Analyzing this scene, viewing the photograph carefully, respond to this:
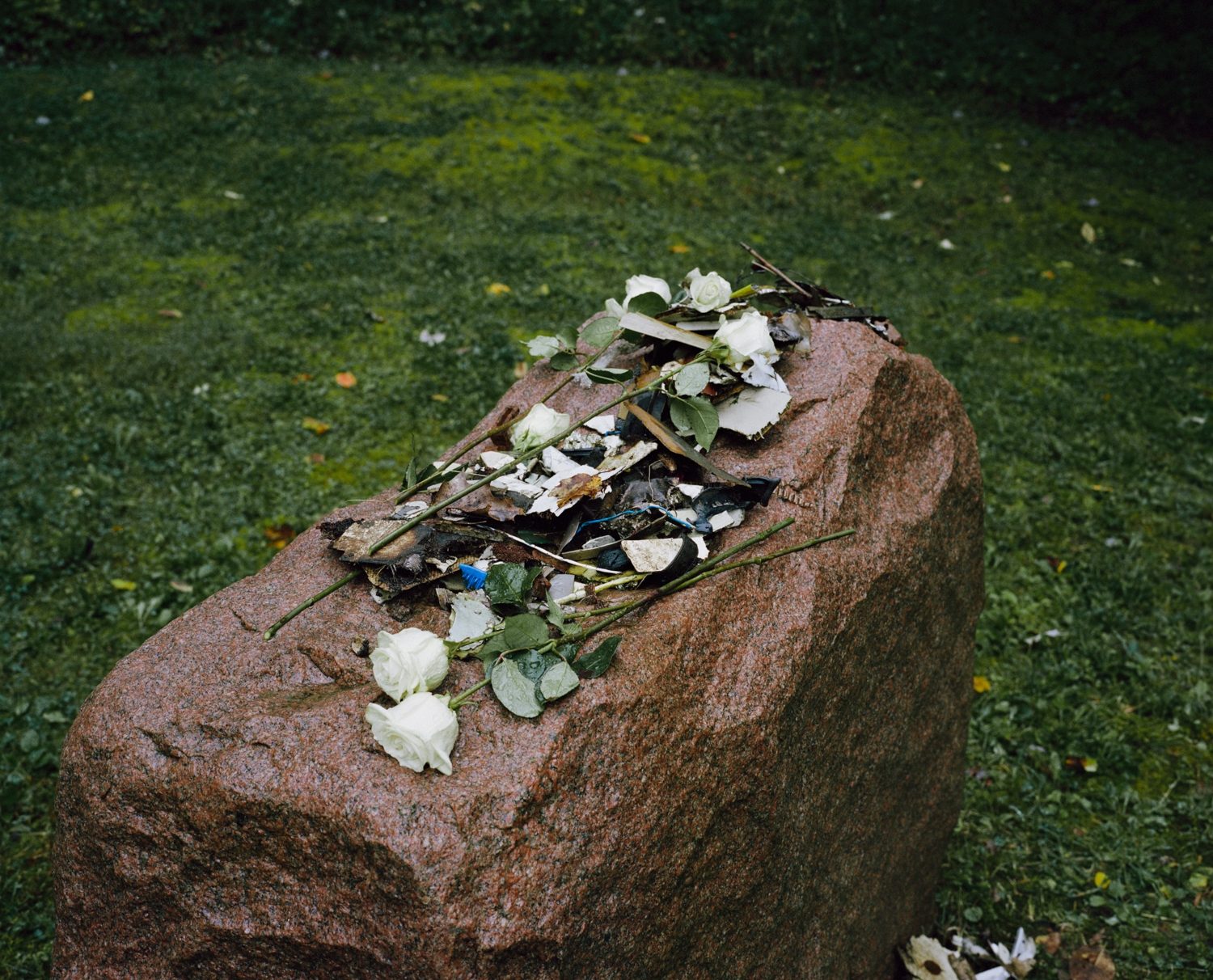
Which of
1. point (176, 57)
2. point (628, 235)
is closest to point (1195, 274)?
point (628, 235)

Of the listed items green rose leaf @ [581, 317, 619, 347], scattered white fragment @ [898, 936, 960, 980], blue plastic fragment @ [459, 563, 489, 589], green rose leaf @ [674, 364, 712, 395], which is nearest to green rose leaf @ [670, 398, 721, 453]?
green rose leaf @ [674, 364, 712, 395]

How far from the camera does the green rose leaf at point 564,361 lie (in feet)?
8.34

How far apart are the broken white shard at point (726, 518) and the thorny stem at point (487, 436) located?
0.52 m

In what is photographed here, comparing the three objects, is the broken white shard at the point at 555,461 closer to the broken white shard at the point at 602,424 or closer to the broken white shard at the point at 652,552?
the broken white shard at the point at 602,424

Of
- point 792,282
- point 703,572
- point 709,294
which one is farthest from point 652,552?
point 792,282

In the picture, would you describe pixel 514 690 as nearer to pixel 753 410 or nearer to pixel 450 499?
pixel 450 499

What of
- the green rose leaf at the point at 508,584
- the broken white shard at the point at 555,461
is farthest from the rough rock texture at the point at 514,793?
the broken white shard at the point at 555,461

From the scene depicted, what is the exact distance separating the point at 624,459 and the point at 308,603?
28.3 inches

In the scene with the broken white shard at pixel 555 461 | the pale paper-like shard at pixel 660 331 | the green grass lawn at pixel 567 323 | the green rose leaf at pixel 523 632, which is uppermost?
the pale paper-like shard at pixel 660 331

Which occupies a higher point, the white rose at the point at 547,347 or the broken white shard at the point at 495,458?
the white rose at the point at 547,347

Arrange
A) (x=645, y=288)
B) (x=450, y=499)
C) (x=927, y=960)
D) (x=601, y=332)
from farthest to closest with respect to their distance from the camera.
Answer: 1. (x=927, y=960)
2. (x=645, y=288)
3. (x=601, y=332)
4. (x=450, y=499)

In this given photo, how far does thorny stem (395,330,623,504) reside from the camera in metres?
2.12

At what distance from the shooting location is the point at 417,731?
1480mm

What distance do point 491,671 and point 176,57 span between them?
9343mm
